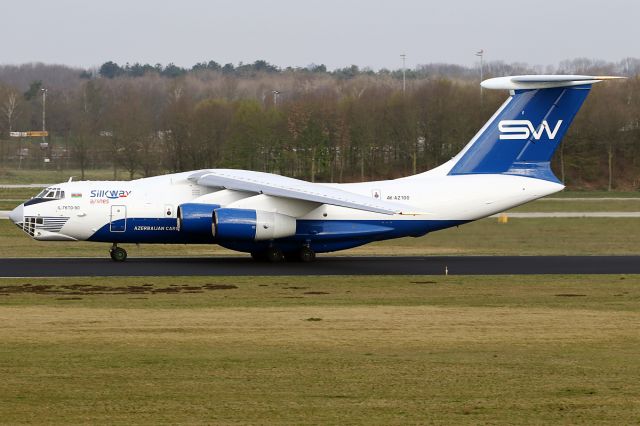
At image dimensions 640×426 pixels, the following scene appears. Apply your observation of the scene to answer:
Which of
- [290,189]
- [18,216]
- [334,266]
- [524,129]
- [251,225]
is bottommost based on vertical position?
[334,266]

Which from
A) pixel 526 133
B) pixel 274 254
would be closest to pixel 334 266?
pixel 274 254

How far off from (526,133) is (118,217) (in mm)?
11920

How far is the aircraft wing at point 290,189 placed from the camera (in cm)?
2814

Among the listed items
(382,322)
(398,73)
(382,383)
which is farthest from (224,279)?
(398,73)

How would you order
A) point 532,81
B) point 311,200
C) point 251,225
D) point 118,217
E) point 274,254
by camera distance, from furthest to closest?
point 274,254
point 118,217
point 532,81
point 251,225
point 311,200

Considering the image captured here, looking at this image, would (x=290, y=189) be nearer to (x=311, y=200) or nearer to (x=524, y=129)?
(x=311, y=200)

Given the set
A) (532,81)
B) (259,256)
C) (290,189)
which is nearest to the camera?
(290,189)

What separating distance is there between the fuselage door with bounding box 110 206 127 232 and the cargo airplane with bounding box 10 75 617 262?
0.03 meters

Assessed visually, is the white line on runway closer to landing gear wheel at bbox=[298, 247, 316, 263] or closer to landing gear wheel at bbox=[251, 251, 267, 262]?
landing gear wheel at bbox=[298, 247, 316, 263]

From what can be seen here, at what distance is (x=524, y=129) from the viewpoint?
3134 cm

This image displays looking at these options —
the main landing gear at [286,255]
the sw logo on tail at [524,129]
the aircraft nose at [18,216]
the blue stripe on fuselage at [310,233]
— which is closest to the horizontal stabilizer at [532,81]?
the sw logo on tail at [524,129]

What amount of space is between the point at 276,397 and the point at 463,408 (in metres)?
2.24

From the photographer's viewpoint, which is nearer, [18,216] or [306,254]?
[18,216]

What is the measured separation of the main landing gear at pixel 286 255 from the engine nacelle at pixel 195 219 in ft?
7.09
